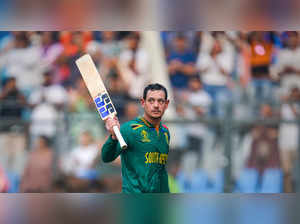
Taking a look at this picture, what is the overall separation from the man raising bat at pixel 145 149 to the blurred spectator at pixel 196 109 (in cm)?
306

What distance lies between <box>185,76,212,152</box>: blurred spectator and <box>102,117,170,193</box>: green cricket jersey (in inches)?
123

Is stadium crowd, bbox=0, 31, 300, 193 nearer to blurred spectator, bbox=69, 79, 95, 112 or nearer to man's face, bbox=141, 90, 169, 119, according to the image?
blurred spectator, bbox=69, 79, 95, 112

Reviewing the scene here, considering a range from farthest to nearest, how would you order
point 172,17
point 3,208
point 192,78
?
point 192,78, point 172,17, point 3,208

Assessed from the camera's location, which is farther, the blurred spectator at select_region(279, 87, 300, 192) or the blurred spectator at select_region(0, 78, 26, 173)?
the blurred spectator at select_region(0, 78, 26, 173)

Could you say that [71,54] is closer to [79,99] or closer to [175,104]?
[79,99]

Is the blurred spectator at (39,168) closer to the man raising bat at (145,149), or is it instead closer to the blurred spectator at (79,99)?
the blurred spectator at (79,99)

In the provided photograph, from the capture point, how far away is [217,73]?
25.1 feet

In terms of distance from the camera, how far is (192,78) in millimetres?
7676

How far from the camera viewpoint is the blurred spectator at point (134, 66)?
25.1 ft

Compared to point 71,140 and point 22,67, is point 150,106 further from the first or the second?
point 22,67

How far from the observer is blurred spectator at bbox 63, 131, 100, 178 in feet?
24.0

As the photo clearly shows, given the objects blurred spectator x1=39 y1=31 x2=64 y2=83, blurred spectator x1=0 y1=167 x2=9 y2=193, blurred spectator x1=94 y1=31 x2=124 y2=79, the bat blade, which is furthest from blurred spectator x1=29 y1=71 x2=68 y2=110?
the bat blade

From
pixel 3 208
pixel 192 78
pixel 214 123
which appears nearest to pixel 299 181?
pixel 214 123

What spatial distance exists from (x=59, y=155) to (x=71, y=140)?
9.7 inches
